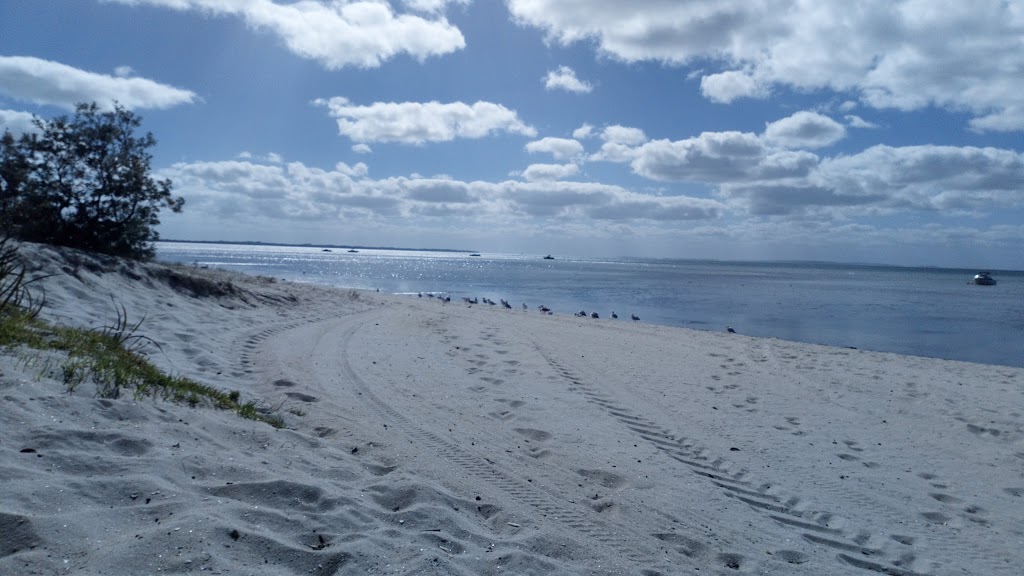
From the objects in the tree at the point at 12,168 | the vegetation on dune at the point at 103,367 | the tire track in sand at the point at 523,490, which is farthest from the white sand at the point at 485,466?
the tree at the point at 12,168

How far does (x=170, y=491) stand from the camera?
346 centimetres

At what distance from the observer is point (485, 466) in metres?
5.47

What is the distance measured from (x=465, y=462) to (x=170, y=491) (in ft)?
8.47

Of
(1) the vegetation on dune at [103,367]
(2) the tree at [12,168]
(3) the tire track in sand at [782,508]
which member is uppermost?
(2) the tree at [12,168]

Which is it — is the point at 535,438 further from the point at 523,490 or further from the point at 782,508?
the point at 782,508

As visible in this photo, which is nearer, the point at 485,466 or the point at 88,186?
the point at 485,466

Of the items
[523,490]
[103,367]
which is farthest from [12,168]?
[523,490]

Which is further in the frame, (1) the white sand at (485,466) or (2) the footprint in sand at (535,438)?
(2) the footprint in sand at (535,438)

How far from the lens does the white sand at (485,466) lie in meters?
3.27

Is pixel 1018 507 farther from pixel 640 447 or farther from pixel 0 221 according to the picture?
pixel 0 221

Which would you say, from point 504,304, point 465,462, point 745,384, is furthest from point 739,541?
point 504,304

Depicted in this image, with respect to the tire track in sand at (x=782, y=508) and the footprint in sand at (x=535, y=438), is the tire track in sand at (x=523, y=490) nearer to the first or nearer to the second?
the footprint in sand at (x=535, y=438)

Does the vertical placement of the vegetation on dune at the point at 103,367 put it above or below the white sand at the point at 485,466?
above

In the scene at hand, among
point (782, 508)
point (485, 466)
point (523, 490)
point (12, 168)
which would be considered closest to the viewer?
point (523, 490)
